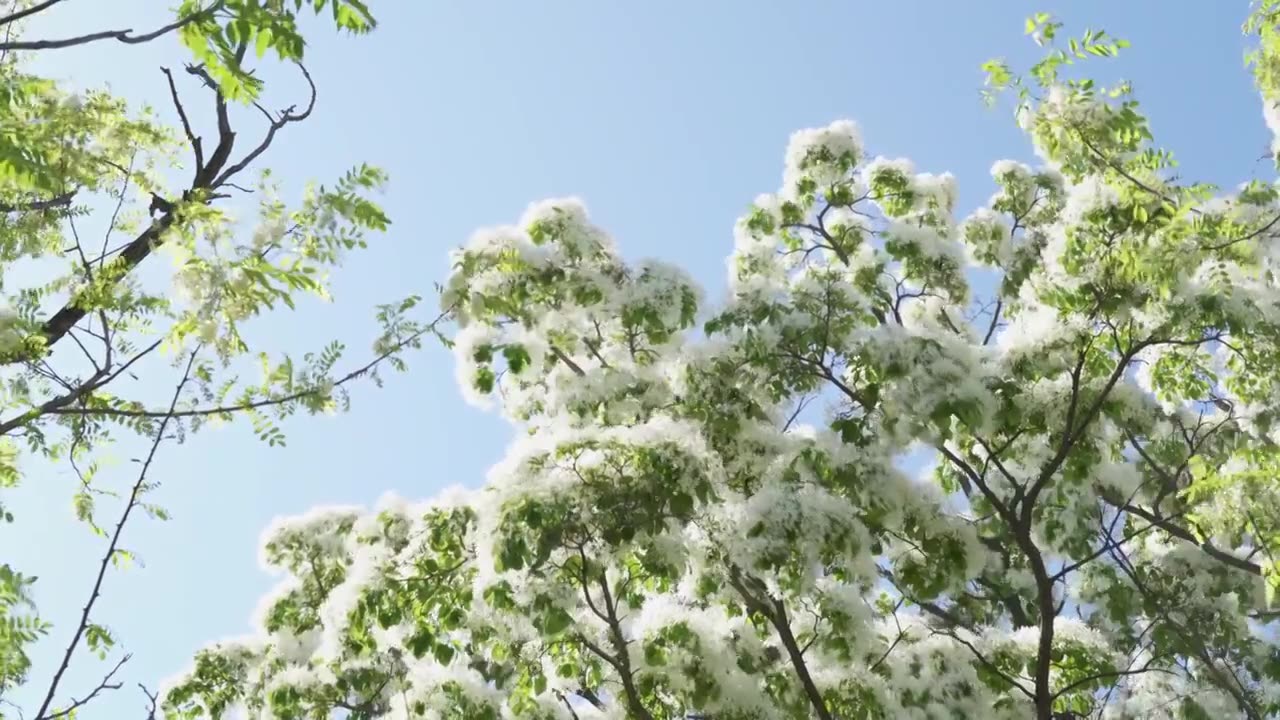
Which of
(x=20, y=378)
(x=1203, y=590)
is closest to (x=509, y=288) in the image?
(x=20, y=378)

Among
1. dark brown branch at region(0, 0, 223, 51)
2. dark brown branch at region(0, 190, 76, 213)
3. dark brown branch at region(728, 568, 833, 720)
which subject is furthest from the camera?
dark brown branch at region(728, 568, 833, 720)

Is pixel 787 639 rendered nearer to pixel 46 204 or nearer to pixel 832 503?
pixel 832 503

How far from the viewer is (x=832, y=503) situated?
5508 millimetres

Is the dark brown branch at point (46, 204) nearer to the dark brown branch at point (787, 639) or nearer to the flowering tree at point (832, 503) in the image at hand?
the flowering tree at point (832, 503)

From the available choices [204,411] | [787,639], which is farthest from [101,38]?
[787,639]

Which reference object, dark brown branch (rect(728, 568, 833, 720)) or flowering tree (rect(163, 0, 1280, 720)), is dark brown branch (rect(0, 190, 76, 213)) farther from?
dark brown branch (rect(728, 568, 833, 720))

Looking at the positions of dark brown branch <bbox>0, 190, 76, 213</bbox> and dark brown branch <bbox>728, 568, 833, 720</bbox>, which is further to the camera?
dark brown branch <bbox>728, 568, 833, 720</bbox>

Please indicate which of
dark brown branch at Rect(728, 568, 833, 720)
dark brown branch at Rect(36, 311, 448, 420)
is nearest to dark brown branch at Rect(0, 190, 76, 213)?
dark brown branch at Rect(36, 311, 448, 420)

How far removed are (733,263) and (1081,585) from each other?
4.30 m

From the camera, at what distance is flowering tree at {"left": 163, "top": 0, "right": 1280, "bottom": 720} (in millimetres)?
5461

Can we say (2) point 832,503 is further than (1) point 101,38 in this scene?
Yes

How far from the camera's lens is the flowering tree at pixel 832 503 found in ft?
17.9

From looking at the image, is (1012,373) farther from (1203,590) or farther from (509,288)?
(509,288)

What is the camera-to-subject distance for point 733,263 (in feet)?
33.2
